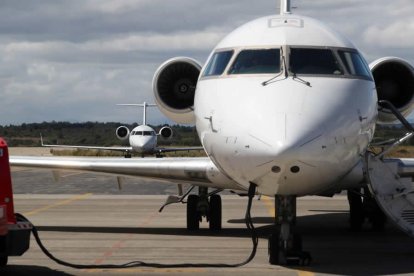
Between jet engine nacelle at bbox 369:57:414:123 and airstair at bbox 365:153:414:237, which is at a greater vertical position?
jet engine nacelle at bbox 369:57:414:123

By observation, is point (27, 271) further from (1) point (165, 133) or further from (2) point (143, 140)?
(1) point (165, 133)

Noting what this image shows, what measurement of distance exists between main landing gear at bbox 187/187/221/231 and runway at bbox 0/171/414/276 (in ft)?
0.79

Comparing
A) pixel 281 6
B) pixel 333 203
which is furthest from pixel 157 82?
pixel 333 203

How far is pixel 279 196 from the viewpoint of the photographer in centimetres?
1051

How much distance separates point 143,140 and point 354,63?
4543 cm

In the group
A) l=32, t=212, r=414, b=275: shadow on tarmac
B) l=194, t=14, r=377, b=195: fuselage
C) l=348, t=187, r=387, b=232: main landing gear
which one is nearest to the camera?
l=194, t=14, r=377, b=195: fuselage

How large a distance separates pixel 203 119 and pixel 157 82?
186 inches

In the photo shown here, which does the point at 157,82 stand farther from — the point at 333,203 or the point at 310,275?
the point at 333,203

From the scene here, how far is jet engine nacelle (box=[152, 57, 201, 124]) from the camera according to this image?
1542 centimetres

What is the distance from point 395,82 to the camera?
1509cm

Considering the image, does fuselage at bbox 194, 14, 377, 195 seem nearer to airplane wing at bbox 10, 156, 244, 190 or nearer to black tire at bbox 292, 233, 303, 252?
black tire at bbox 292, 233, 303, 252

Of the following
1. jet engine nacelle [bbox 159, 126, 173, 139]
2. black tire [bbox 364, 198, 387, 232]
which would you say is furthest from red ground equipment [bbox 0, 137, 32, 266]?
jet engine nacelle [bbox 159, 126, 173, 139]

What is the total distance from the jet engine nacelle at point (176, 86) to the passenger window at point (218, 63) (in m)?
3.62

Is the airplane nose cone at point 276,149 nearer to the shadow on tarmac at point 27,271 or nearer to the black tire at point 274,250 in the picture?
the black tire at point 274,250
